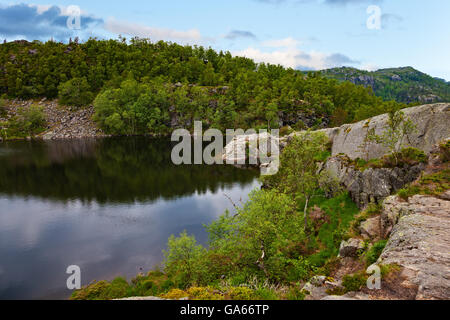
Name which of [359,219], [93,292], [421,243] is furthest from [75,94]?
[421,243]

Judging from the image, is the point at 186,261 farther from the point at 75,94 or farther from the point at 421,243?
the point at 75,94

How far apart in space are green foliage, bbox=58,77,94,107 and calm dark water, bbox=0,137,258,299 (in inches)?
2904

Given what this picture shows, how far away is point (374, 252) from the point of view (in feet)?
54.1

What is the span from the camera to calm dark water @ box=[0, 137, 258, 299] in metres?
28.9

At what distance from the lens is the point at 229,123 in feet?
409

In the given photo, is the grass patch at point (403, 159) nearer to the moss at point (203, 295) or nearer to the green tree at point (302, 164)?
the green tree at point (302, 164)

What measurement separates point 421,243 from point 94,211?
44.4m

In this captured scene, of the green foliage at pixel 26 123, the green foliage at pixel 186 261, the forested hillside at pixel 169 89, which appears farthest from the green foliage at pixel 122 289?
the green foliage at pixel 26 123

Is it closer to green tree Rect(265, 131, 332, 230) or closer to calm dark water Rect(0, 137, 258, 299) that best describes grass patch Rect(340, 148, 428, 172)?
green tree Rect(265, 131, 332, 230)
